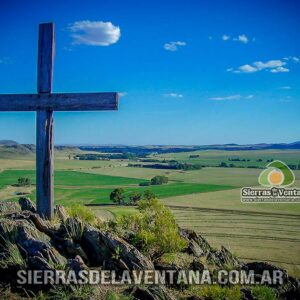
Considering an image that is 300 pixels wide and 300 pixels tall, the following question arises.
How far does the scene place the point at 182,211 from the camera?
71.3m

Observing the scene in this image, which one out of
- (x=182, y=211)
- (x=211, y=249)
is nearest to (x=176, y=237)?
(x=211, y=249)

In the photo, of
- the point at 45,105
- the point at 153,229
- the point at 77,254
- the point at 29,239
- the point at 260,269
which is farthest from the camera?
the point at 153,229

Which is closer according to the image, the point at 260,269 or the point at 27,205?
the point at 260,269

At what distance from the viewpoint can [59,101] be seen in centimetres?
787

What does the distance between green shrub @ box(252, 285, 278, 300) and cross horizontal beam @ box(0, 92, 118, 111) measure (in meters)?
4.46

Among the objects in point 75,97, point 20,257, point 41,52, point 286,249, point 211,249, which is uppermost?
point 41,52

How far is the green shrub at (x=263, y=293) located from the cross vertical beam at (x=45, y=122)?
15.3ft

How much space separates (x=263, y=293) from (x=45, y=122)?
557 cm

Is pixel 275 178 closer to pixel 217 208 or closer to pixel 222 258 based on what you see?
pixel 217 208

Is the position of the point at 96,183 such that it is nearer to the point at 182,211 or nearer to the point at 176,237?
the point at 182,211

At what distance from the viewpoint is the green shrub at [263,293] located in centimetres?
644

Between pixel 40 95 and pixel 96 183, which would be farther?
pixel 96 183

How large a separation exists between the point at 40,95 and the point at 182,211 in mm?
65324

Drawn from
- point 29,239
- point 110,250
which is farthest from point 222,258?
Result: point 29,239
